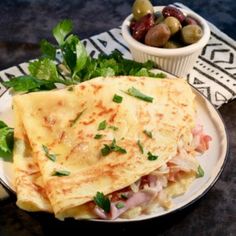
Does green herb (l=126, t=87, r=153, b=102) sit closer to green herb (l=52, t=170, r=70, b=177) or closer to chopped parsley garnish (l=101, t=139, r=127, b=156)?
chopped parsley garnish (l=101, t=139, r=127, b=156)

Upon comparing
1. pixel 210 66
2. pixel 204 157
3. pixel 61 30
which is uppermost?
pixel 61 30

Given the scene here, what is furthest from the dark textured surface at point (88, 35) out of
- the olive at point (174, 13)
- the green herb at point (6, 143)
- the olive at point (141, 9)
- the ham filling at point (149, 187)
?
the olive at point (141, 9)

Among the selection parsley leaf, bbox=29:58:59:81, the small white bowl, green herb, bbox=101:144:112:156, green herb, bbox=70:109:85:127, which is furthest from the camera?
the small white bowl

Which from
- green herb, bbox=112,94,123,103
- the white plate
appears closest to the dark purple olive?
the white plate

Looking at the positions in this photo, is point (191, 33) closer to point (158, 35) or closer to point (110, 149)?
point (158, 35)

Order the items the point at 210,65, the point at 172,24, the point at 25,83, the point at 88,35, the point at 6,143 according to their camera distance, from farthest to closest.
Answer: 1. the point at 88,35
2. the point at 210,65
3. the point at 172,24
4. the point at 25,83
5. the point at 6,143

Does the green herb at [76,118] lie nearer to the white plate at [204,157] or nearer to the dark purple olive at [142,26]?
the white plate at [204,157]

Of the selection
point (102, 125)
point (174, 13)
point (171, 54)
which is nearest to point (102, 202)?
point (102, 125)
